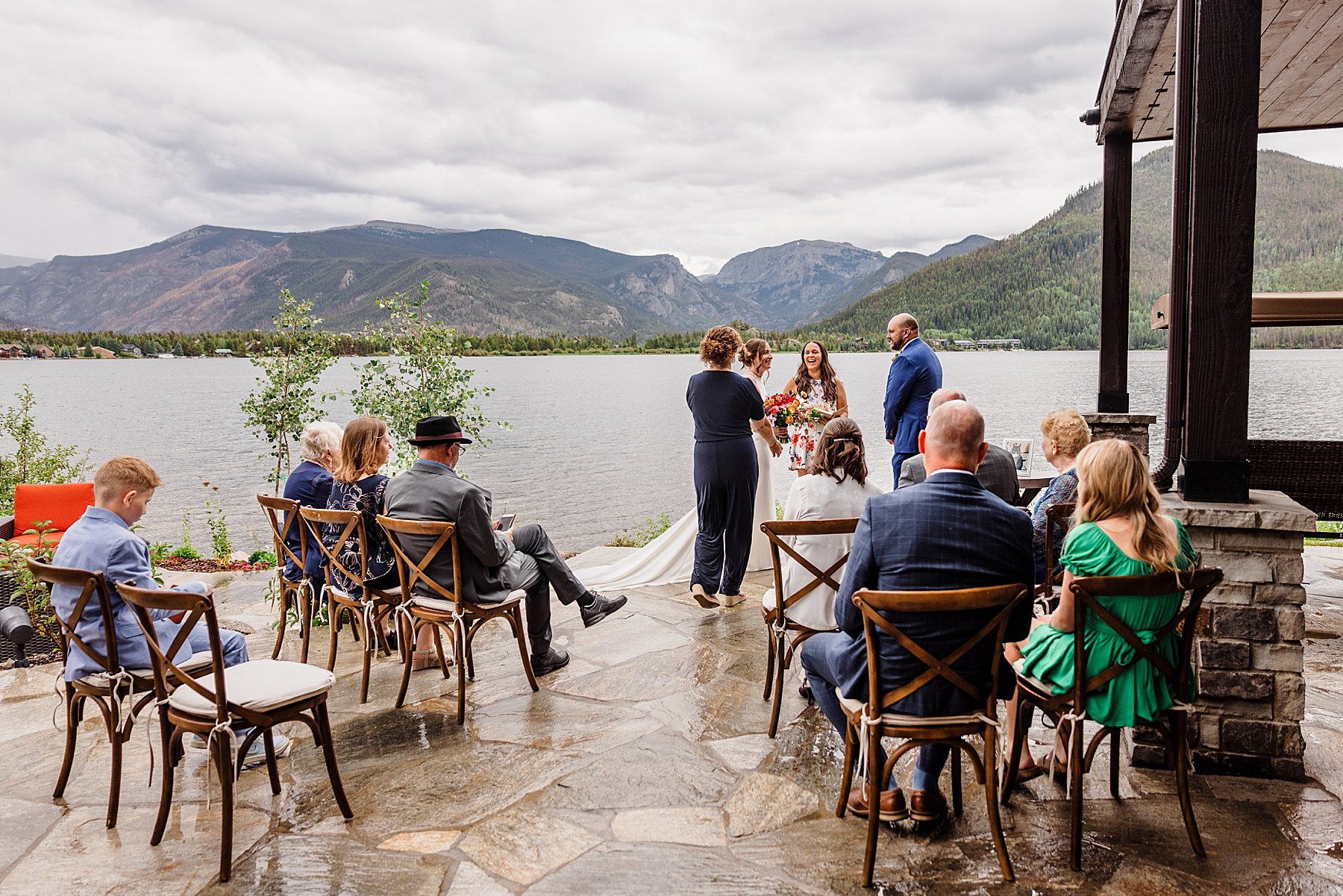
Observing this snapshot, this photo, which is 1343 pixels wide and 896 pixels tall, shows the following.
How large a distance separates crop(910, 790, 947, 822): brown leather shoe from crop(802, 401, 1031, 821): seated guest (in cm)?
29

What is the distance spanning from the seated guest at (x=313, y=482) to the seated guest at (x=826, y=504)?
2.57 metres

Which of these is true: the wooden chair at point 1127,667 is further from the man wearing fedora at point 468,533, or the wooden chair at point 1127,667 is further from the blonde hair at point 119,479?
the blonde hair at point 119,479

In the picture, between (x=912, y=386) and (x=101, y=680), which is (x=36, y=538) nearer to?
(x=101, y=680)

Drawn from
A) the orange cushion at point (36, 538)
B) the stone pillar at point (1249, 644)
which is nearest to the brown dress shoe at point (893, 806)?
the stone pillar at point (1249, 644)

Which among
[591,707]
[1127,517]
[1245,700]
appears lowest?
[591,707]

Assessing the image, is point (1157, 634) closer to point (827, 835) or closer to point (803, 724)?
point (827, 835)

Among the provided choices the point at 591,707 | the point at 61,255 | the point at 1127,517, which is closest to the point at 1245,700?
the point at 1127,517

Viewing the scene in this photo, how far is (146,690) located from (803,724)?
8.71 feet

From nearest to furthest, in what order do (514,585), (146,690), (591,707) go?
(146,690) < (591,707) < (514,585)

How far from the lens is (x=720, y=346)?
17.6 ft

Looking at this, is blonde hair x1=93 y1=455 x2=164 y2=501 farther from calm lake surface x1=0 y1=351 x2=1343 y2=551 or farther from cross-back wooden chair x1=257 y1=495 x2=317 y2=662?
calm lake surface x1=0 y1=351 x2=1343 y2=551

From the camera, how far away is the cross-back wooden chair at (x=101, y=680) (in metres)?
2.72

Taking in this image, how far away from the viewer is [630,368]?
4124 inches

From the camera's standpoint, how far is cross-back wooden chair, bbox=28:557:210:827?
2.72 meters
